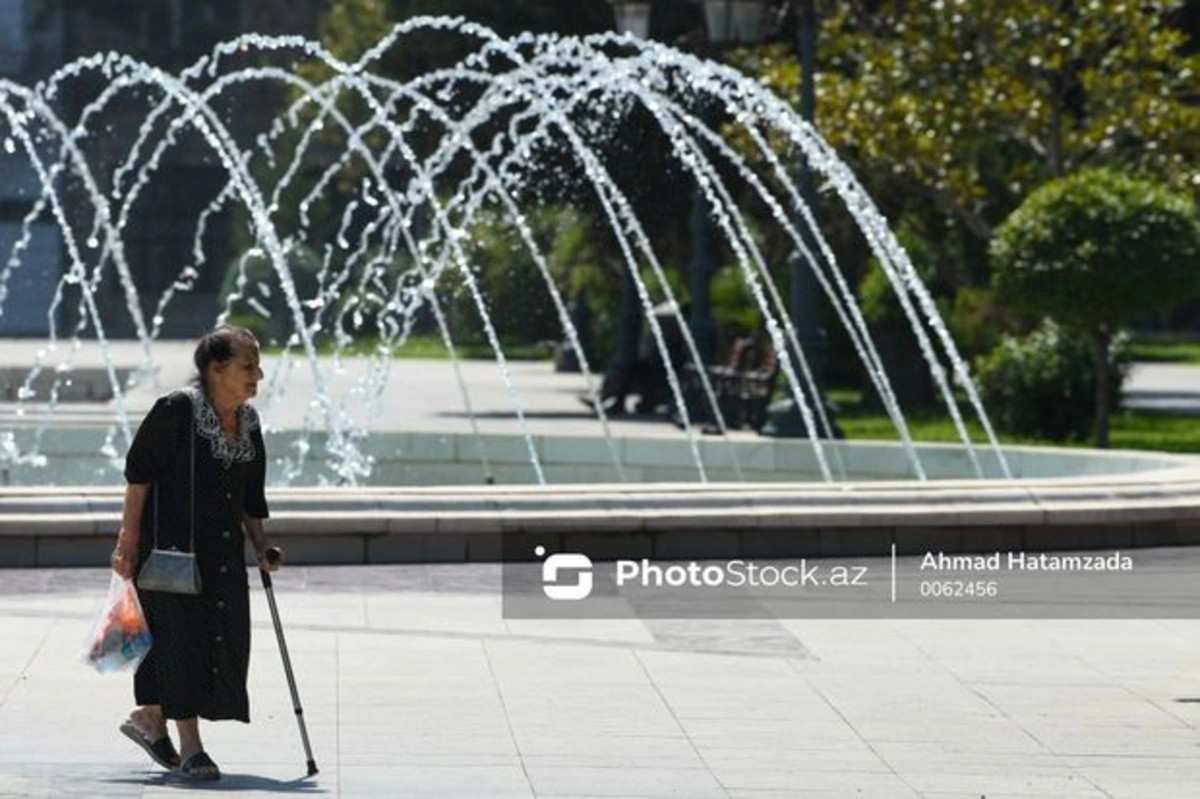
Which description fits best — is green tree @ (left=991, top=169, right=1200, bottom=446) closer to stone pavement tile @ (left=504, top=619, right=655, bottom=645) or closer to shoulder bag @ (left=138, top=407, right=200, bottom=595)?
stone pavement tile @ (left=504, top=619, right=655, bottom=645)

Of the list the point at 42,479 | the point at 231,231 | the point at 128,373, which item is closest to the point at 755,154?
the point at 128,373

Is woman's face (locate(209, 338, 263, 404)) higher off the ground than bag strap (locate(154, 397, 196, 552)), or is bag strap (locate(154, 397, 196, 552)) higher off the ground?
woman's face (locate(209, 338, 263, 404))

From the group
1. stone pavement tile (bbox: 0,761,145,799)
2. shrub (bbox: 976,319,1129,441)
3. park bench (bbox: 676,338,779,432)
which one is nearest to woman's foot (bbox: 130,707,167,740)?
stone pavement tile (bbox: 0,761,145,799)

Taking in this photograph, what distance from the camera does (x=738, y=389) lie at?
29531mm

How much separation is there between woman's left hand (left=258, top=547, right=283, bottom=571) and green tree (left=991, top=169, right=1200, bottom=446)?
17.0 meters

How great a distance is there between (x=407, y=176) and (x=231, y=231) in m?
12.0

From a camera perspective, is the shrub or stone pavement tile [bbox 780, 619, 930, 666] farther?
the shrub

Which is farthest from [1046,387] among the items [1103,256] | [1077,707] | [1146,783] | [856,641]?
[1146,783]

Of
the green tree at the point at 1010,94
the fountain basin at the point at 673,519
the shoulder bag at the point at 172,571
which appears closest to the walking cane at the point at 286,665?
the shoulder bag at the point at 172,571

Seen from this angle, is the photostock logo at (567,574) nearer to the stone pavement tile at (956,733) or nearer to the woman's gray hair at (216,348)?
the stone pavement tile at (956,733)

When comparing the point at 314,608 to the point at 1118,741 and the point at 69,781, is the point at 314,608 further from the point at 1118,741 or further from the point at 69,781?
the point at 69,781

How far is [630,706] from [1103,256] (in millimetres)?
15917

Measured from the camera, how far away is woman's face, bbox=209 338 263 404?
954 centimetres

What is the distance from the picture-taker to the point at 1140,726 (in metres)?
10.7
